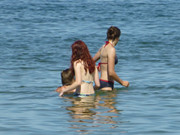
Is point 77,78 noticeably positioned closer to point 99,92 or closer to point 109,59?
point 109,59

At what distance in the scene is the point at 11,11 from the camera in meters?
39.2

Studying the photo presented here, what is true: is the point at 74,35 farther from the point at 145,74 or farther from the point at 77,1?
the point at 77,1

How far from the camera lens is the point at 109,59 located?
10219mm

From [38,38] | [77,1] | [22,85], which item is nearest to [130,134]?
[22,85]

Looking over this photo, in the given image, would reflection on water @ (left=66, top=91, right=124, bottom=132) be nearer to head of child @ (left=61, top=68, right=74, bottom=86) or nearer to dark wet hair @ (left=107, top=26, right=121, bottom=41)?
head of child @ (left=61, top=68, right=74, bottom=86)

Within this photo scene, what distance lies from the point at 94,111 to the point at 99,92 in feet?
3.87

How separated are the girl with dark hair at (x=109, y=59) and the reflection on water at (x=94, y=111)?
30 centimetres

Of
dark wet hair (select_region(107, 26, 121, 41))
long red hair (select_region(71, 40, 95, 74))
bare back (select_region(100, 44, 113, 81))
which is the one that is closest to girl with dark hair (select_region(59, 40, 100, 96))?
long red hair (select_region(71, 40, 95, 74))

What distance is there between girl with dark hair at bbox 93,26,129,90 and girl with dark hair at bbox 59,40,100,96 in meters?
0.38

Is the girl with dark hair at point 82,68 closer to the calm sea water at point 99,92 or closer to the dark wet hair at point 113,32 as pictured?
the calm sea water at point 99,92

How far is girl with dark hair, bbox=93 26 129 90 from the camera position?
10.1 metres

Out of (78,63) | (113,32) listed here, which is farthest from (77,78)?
(113,32)

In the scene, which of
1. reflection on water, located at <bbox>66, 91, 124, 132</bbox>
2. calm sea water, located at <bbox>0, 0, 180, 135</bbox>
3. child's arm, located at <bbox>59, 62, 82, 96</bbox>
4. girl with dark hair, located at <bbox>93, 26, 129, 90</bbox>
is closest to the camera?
reflection on water, located at <bbox>66, 91, 124, 132</bbox>

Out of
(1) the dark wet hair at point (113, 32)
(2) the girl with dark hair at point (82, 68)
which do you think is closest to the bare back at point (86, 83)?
(2) the girl with dark hair at point (82, 68)
